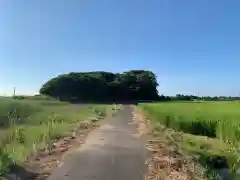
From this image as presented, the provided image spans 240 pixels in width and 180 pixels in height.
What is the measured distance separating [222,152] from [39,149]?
25.2ft

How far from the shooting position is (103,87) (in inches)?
4321

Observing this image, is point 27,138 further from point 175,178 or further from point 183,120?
point 183,120

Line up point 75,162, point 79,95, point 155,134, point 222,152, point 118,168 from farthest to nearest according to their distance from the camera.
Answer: point 79,95
point 155,134
point 222,152
point 75,162
point 118,168

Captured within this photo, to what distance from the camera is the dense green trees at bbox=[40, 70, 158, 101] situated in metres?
104

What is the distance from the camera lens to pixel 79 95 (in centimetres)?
10506

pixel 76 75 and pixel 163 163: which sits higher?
pixel 76 75

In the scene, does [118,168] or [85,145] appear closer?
[118,168]

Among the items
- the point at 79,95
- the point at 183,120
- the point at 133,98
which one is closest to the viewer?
the point at 183,120

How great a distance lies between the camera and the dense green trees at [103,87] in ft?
341

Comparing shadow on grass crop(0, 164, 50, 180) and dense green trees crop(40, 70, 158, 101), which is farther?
dense green trees crop(40, 70, 158, 101)

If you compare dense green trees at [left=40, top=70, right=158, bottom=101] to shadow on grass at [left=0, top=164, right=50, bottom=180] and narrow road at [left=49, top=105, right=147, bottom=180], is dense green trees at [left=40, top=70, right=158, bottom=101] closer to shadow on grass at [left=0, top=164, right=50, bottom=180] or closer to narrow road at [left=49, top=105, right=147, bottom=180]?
narrow road at [left=49, top=105, right=147, bottom=180]

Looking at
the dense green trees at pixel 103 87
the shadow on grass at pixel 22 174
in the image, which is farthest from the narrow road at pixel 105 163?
the dense green trees at pixel 103 87

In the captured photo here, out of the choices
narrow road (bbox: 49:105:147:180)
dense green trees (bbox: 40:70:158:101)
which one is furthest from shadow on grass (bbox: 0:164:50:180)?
dense green trees (bbox: 40:70:158:101)

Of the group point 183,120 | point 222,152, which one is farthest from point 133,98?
point 222,152
